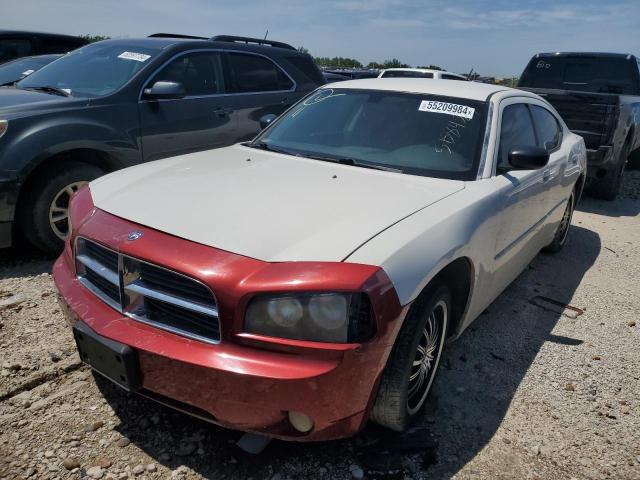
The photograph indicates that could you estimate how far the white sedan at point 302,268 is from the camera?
6.30 ft

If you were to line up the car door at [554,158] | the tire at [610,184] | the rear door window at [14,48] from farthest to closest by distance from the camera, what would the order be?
the rear door window at [14,48]
the tire at [610,184]
the car door at [554,158]

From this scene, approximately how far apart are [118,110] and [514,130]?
3.20 m

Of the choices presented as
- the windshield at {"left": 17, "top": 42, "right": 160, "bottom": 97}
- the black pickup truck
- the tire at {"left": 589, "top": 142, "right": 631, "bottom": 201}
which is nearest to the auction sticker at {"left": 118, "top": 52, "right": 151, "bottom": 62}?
the windshield at {"left": 17, "top": 42, "right": 160, "bottom": 97}

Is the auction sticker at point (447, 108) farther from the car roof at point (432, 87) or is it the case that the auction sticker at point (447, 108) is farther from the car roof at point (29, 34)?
the car roof at point (29, 34)

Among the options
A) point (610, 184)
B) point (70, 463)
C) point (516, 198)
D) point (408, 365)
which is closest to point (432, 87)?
point (516, 198)

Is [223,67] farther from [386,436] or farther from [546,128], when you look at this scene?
[386,436]

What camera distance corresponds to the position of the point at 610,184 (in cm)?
776

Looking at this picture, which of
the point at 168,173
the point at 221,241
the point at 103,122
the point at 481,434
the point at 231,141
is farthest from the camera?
the point at 231,141

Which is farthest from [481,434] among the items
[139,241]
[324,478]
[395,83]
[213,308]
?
[395,83]

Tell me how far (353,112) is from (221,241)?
6.00 ft

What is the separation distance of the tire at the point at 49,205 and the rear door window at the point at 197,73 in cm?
118

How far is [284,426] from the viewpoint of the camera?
6.52 ft

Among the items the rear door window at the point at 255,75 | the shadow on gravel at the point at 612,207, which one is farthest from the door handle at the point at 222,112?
the shadow on gravel at the point at 612,207

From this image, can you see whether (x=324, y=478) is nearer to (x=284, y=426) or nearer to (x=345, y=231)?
(x=284, y=426)
